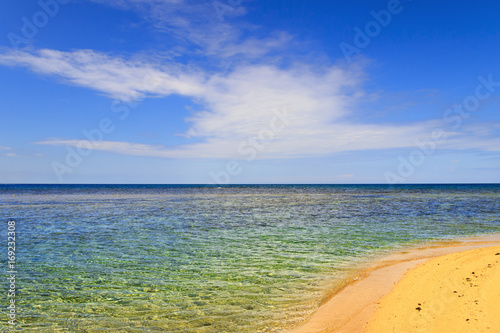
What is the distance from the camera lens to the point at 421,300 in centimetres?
749

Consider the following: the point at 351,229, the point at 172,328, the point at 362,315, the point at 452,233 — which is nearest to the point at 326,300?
the point at 362,315

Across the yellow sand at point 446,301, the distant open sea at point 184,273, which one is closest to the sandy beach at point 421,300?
the yellow sand at point 446,301

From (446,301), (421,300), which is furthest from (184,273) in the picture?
(446,301)

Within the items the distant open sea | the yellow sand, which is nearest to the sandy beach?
the yellow sand

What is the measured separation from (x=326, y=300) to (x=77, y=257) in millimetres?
11278

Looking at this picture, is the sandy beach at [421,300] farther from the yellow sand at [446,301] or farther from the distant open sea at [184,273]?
the distant open sea at [184,273]

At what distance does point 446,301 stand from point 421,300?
0.54m

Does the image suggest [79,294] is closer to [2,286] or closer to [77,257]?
[2,286]

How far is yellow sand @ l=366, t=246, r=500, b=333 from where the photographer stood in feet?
20.1

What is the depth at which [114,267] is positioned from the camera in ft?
40.0

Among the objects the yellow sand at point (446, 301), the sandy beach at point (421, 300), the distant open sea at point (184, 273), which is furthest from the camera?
the distant open sea at point (184, 273)

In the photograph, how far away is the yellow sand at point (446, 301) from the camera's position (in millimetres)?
6133

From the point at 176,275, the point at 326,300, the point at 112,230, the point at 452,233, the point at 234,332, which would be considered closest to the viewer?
the point at 234,332

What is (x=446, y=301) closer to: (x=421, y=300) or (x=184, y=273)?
(x=421, y=300)
